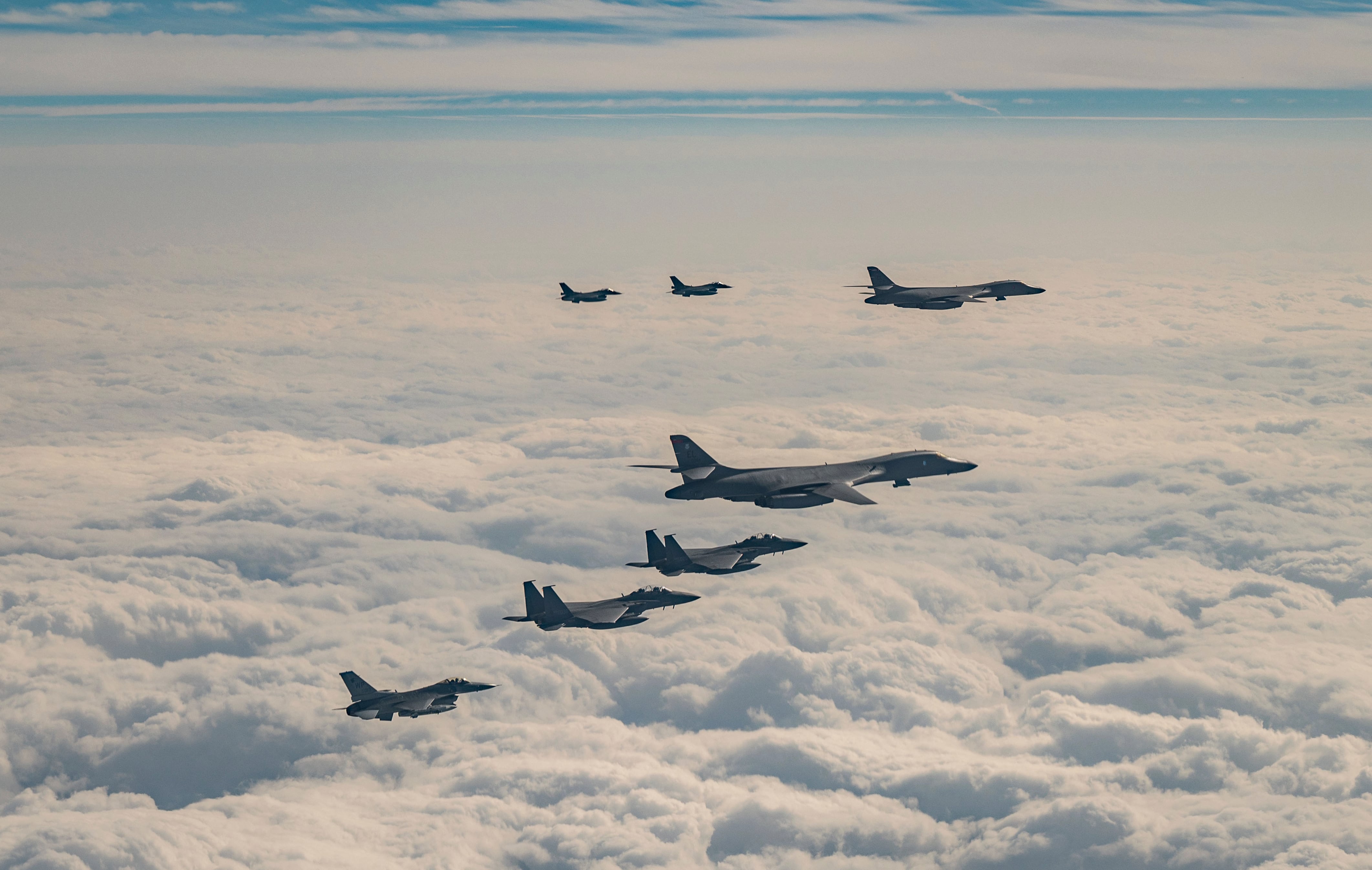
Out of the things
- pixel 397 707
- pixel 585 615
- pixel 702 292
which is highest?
pixel 702 292

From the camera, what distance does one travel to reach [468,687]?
100000 mm

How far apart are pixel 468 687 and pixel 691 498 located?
3474 cm

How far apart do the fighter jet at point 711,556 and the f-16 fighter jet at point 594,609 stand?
25.9 ft

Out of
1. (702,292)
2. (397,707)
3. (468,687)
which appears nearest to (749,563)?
(468,687)

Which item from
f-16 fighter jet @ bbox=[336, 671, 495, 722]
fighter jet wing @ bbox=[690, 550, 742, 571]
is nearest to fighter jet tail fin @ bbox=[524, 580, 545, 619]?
f-16 fighter jet @ bbox=[336, 671, 495, 722]

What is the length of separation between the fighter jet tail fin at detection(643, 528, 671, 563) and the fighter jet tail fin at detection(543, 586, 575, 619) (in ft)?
38.3

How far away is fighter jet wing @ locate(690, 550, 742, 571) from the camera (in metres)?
92.8

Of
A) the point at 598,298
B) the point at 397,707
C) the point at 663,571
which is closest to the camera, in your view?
the point at 663,571

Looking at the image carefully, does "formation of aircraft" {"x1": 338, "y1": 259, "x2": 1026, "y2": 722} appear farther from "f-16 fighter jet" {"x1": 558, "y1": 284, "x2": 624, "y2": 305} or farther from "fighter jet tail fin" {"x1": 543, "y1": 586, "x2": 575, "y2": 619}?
"f-16 fighter jet" {"x1": 558, "y1": 284, "x2": 624, "y2": 305}

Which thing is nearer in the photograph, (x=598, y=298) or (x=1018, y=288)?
(x=1018, y=288)

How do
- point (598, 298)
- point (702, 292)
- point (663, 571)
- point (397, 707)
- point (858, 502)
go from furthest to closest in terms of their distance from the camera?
point (598, 298)
point (702, 292)
point (397, 707)
point (663, 571)
point (858, 502)

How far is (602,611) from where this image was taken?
102 meters

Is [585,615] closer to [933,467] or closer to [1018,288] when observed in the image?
[933,467]

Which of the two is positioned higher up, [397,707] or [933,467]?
[933,467]
